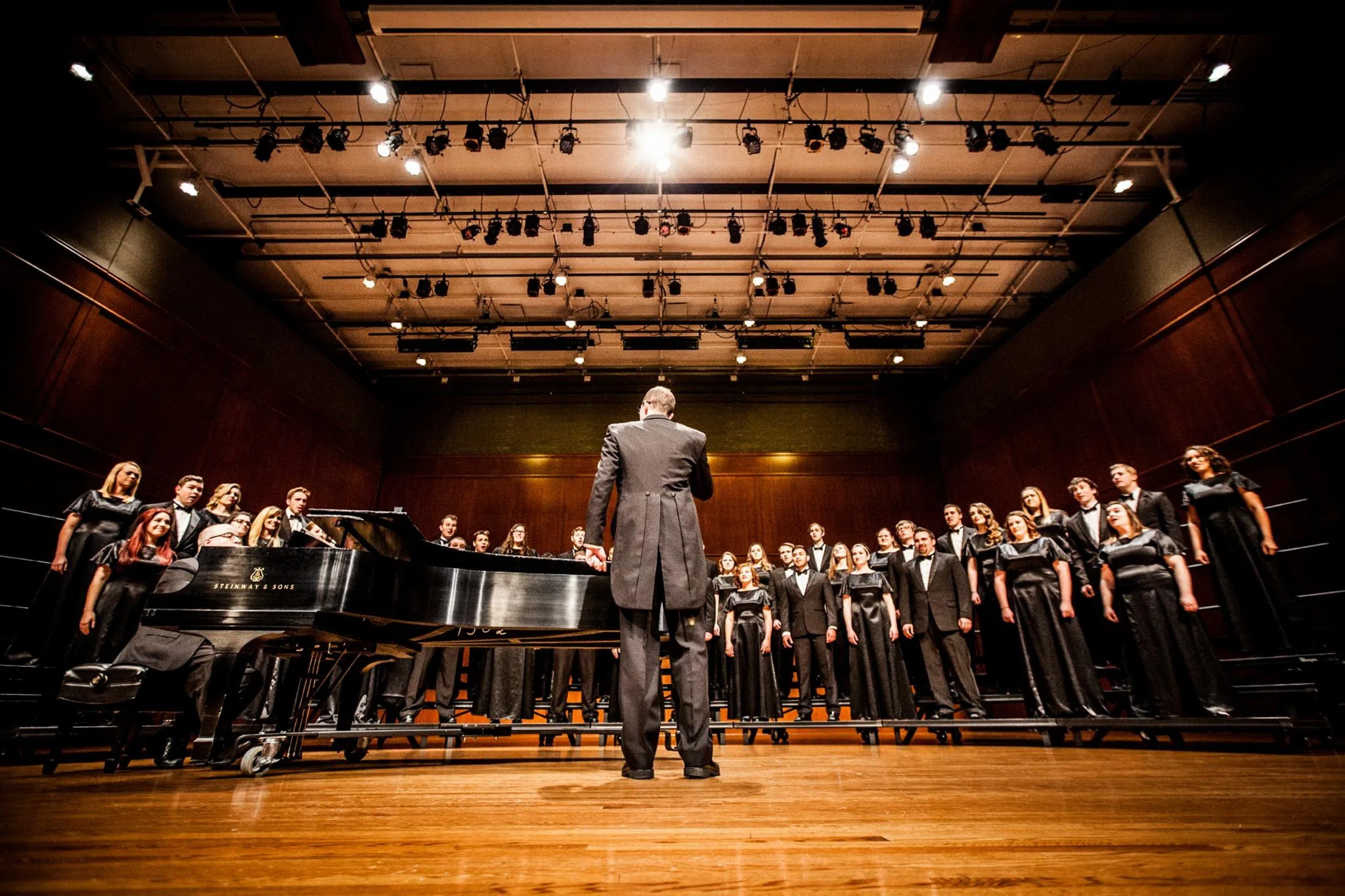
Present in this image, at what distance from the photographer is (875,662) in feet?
14.7

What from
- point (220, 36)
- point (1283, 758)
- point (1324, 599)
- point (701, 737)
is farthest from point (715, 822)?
point (220, 36)

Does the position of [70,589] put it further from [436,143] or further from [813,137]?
[813,137]

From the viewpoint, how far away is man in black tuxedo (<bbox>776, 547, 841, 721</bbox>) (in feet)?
15.7

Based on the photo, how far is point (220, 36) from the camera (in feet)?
15.3

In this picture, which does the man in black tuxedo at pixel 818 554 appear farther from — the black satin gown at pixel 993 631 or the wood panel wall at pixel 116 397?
the wood panel wall at pixel 116 397

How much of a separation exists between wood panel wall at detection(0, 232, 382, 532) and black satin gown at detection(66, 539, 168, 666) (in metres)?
2.13

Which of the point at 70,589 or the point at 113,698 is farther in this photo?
the point at 70,589

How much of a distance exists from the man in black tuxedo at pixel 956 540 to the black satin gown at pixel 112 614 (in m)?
5.49

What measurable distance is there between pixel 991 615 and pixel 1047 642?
886mm

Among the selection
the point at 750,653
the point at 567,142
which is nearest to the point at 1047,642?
the point at 750,653

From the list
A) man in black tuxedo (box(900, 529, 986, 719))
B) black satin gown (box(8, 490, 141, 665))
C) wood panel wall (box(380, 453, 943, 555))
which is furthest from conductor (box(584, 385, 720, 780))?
wood panel wall (box(380, 453, 943, 555))

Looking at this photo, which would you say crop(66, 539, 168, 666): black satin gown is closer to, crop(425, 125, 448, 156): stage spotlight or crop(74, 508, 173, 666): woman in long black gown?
crop(74, 508, 173, 666): woman in long black gown

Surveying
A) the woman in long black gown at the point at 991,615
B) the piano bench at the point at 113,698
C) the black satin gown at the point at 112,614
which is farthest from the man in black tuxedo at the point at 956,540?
the black satin gown at the point at 112,614

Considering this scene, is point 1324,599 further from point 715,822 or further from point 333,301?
point 333,301
